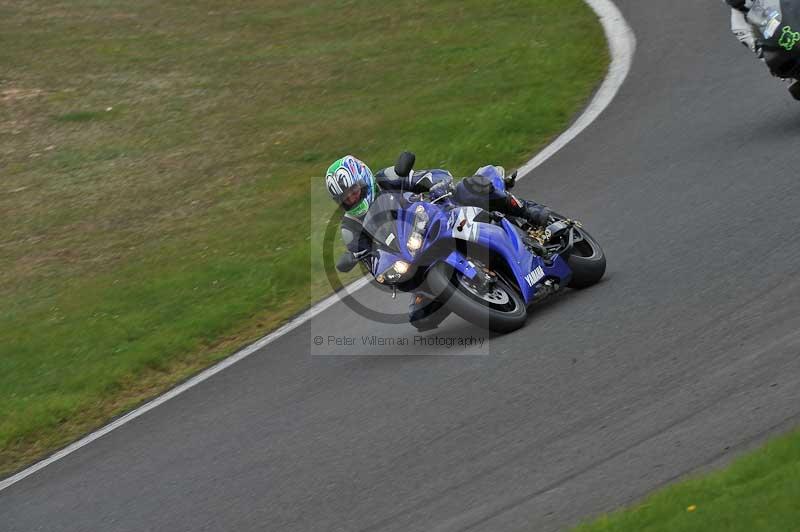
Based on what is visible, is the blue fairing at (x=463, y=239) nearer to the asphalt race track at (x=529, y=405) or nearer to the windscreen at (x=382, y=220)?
the windscreen at (x=382, y=220)

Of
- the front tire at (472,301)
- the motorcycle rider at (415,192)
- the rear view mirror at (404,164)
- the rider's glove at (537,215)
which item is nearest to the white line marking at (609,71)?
the rider's glove at (537,215)

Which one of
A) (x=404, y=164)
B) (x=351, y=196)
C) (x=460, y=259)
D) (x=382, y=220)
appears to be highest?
(x=404, y=164)

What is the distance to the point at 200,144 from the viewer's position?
1725 centimetres

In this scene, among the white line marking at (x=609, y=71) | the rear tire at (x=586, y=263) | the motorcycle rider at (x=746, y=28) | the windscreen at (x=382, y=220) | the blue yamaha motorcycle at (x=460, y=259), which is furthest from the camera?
the white line marking at (x=609, y=71)

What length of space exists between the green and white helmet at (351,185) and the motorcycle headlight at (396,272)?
448 mm

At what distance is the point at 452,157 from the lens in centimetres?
1409

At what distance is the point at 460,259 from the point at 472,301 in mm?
318

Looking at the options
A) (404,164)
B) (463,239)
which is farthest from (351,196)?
(463,239)

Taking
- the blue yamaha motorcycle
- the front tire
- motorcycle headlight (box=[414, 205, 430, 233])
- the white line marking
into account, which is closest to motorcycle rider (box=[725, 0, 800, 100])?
the white line marking

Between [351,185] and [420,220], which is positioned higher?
[351,185]

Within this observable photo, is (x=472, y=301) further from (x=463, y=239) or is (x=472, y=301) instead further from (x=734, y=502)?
(x=734, y=502)

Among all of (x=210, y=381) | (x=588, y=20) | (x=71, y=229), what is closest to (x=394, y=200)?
(x=210, y=381)

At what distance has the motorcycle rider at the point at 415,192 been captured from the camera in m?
8.58

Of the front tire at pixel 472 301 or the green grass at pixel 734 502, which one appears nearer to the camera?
the green grass at pixel 734 502
